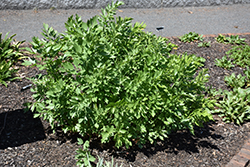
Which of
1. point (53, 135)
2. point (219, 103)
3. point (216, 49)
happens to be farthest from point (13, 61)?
point (216, 49)

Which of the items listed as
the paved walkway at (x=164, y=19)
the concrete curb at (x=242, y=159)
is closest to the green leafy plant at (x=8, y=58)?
the paved walkway at (x=164, y=19)

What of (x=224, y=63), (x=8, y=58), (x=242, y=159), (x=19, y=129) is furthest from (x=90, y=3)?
(x=242, y=159)

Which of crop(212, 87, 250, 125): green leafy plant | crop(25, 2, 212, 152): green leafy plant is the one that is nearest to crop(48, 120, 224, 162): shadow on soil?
crop(25, 2, 212, 152): green leafy plant

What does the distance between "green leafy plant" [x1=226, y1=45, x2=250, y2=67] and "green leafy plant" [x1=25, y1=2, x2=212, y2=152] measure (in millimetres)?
2434

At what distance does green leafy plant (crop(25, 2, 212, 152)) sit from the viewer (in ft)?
8.70

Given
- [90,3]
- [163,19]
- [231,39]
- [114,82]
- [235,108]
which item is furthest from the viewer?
[90,3]

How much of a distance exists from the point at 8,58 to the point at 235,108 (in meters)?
3.75

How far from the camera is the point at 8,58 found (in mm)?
4461

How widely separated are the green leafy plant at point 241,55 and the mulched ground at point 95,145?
1.62m

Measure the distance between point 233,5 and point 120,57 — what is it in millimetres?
7231

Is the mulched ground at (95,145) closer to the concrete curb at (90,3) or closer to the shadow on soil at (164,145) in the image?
the shadow on soil at (164,145)

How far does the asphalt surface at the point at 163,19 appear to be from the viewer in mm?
6141

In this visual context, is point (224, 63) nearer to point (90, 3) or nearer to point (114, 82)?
point (114, 82)

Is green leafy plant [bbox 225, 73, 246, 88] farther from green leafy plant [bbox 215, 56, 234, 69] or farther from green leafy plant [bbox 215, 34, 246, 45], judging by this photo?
green leafy plant [bbox 215, 34, 246, 45]
